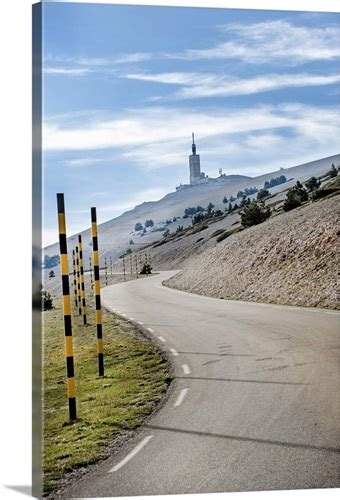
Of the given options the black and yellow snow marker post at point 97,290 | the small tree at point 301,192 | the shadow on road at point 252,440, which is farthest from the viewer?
the small tree at point 301,192

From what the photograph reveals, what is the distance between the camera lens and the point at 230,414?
17.9ft

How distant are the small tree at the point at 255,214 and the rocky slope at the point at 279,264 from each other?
31 centimetres

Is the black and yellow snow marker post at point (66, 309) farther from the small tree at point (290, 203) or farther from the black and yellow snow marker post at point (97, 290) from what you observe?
the small tree at point (290, 203)

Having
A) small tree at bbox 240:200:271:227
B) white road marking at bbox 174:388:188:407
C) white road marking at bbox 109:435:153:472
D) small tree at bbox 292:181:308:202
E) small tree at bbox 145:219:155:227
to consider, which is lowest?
white road marking at bbox 109:435:153:472

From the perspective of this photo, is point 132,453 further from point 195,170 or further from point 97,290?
point 195,170

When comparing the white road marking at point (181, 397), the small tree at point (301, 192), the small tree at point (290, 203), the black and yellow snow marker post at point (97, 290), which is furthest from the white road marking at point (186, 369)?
the small tree at point (301, 192)

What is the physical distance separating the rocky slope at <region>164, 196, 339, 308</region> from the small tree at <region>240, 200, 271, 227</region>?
0.31 metres

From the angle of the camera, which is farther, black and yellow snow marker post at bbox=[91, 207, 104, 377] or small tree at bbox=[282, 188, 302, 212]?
small tree at bbox=[282, 188, 302, 212]

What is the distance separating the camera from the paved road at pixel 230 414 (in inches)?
186

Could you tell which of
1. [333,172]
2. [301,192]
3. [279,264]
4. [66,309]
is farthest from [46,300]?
[301,192]

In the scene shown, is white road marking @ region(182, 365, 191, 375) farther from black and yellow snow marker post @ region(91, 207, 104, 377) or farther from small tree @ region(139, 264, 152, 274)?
small tree @ region(139, 264, 152, 274)

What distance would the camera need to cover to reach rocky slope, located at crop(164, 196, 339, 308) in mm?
11195

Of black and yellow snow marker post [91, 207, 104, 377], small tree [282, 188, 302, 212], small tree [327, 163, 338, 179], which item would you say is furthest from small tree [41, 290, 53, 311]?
small tree [282, 188, 302, 212]

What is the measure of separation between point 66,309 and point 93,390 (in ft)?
3.24
